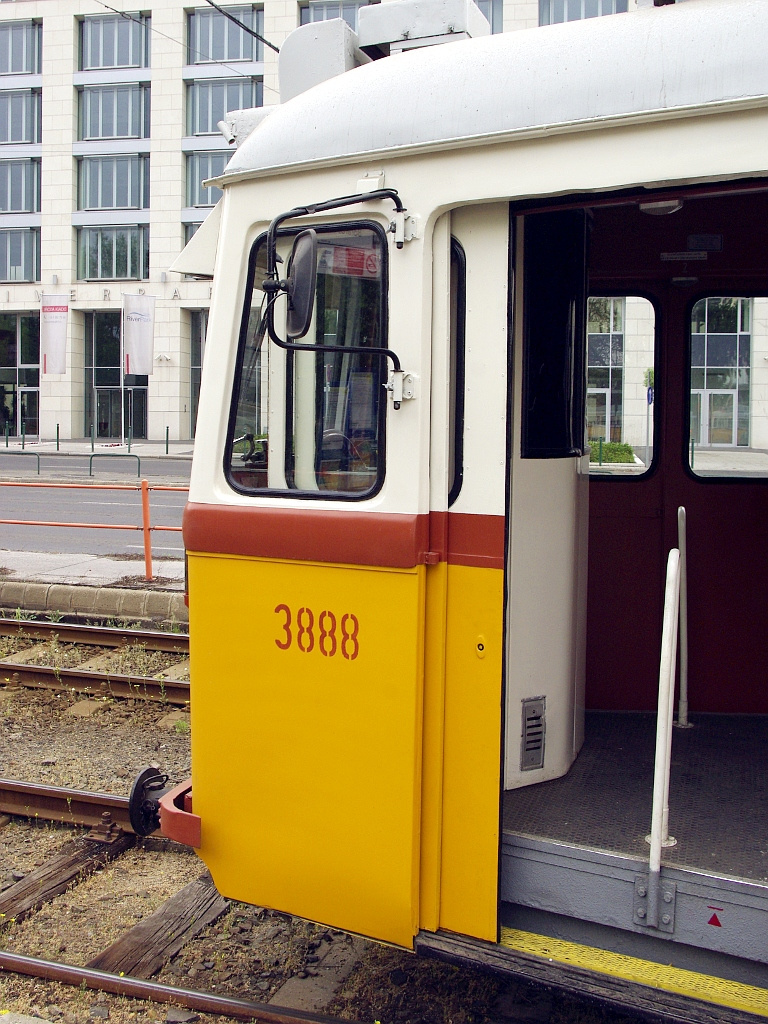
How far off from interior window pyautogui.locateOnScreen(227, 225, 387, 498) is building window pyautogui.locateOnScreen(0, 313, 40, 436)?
45.3m

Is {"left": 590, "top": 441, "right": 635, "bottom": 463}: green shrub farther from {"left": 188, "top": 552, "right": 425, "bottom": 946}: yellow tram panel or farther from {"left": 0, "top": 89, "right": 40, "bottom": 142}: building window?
{"left": 0, "top": 89, "right": 40, "bottom": 142}: building window

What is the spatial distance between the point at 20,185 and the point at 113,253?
5.89m

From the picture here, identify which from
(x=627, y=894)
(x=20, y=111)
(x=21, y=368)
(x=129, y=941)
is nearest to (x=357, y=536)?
(x=627, y=894)

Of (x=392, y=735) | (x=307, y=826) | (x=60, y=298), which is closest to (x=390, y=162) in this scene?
(x=392, y=735)

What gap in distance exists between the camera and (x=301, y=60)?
11.5ft

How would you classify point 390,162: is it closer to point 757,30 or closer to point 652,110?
point 652,110

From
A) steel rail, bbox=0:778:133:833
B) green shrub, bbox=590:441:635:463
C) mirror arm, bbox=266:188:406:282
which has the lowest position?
steel rail, bbox=0:778:133:833

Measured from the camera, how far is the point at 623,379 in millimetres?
4461

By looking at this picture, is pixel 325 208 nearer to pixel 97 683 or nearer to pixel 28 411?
pixel 97 683

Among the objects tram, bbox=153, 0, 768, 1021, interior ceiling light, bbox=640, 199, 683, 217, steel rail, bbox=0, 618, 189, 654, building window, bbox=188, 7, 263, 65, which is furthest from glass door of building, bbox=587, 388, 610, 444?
building window, bbox=188, 7, 263, 65

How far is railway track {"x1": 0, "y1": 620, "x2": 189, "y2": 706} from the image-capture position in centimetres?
700

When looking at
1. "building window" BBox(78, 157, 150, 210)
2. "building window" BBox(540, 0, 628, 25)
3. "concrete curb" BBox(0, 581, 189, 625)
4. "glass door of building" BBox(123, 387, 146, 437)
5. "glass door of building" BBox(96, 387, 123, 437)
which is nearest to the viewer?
"concrete curb" BBox(0, 581, 189, 625)

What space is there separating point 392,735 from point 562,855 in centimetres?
64

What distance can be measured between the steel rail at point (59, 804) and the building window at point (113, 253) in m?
40.4
